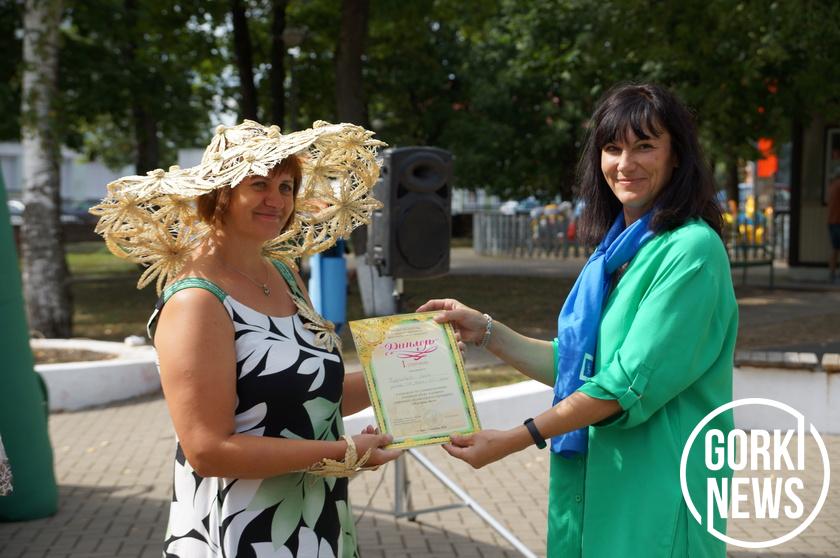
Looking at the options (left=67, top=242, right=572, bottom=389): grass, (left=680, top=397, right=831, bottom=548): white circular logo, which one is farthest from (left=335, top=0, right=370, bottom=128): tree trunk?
(left=680, top=397, right=831, bottom=548): white circular logo

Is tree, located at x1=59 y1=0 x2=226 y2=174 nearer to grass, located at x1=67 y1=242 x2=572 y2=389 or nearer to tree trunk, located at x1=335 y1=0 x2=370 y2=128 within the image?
grass, located at x1=67 y1=242 x2=572 y2=389

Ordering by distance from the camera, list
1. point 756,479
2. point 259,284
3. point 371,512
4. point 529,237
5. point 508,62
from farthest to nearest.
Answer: point 508,62 → point 529,237 → point 756,479 → point 371,512 → point 259,284

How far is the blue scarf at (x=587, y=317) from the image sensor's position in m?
2.57

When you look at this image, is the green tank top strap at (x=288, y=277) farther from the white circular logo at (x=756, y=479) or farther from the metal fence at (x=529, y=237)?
the metal fence at (x=529, y=237)

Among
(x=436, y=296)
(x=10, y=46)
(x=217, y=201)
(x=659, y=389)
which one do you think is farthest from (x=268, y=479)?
(x=10, y=46)

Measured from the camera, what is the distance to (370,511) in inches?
241

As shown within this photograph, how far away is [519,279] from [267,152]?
17.3m

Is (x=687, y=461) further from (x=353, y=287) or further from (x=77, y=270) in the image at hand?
(x=77, y=270)

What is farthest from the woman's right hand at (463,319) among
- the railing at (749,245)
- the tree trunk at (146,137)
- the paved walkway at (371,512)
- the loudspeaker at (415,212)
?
the tree trunk at (146,137)

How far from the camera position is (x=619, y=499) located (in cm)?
252

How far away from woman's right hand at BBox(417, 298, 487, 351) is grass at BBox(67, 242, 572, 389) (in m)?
5.92

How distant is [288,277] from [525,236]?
25.3 m

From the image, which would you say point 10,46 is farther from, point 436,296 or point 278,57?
point 436,296

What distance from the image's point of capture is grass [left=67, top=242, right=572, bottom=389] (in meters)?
12.4
